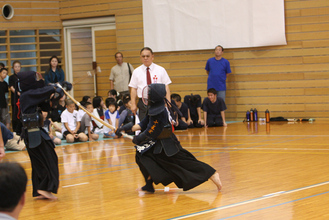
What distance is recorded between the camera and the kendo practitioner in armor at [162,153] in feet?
16.8

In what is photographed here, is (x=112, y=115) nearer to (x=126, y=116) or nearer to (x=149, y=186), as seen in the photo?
(x=126, y=116)

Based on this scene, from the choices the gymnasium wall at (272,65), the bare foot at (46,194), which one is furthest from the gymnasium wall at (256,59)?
the bare foot at (46,194)

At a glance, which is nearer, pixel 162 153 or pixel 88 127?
pixel 162 153

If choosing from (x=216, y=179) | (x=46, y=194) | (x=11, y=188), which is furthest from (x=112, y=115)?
(x=11, y=188)

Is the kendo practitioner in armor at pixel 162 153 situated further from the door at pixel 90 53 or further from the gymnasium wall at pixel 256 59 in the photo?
the door at pixel 90 53

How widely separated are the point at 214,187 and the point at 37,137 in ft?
7.38

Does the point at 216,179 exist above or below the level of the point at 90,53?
below

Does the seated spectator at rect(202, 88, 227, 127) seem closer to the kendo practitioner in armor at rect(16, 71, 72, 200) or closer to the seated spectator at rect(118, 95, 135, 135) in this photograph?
the seated spectator at rect(118, 95, 135, 135)

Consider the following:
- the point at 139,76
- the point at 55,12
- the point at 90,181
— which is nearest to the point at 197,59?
the point at 55,12

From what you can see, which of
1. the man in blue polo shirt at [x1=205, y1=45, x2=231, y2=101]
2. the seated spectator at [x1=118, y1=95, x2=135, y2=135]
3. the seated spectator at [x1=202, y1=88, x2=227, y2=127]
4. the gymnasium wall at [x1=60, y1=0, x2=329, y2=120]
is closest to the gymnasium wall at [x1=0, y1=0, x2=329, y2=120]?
the gymnasium wall at [x1=60, y1=0, x2=329, y2=120]

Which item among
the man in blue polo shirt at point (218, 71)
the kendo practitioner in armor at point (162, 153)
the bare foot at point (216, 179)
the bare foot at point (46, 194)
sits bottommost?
the bare foot at point (46, 194)

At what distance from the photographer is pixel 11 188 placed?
1.84m

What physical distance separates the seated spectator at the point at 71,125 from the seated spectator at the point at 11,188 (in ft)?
30.3

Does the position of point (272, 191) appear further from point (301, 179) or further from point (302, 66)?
point (302, 66)
